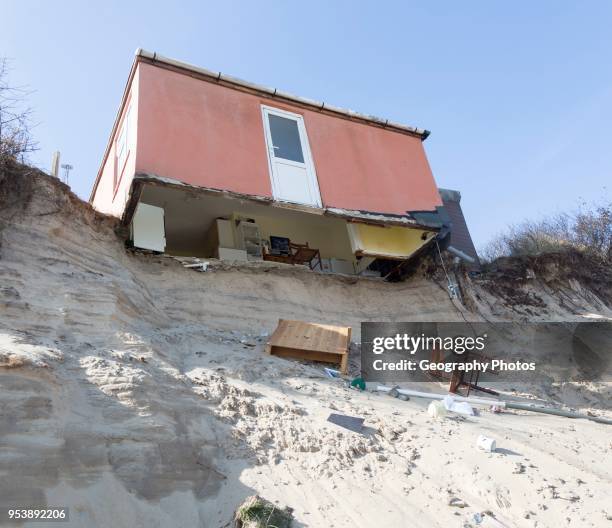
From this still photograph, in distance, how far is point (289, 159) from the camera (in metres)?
10.8

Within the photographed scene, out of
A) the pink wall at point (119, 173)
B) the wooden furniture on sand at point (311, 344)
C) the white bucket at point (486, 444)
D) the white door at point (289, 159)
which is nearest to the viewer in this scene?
the white bucket at point (486, 444)

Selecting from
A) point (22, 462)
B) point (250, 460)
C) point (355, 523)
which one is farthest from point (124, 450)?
point (355, 523)

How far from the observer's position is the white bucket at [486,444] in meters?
4.87

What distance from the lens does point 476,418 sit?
6.07m

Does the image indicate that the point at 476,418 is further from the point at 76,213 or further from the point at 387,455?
the point at 76,213

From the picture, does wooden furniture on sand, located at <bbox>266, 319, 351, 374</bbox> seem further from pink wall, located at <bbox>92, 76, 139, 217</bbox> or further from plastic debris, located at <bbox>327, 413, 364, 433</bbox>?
pink wall, located at <bbox>92, 76, 139, 217</bbox>

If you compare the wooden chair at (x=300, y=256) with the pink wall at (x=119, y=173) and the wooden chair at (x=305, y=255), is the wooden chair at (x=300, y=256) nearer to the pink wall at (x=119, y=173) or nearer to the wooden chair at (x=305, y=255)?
the wooden chair at (x=305, y=255)

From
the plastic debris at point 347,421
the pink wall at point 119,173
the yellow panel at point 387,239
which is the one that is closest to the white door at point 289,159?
the yellow panel at point 387,239

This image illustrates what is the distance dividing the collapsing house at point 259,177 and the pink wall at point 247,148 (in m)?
0.03

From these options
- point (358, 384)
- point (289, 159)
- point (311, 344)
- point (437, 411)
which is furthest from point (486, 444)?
point (289, 159)

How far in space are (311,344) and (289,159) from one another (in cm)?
471

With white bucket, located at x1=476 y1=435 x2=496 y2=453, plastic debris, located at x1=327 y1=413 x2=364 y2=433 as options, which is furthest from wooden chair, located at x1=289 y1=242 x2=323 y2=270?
Result: white bucket, located at x1=476 y1=435 x2=496 y2=453

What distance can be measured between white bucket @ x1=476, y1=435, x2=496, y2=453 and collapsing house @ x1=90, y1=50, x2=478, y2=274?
6037 millimetres

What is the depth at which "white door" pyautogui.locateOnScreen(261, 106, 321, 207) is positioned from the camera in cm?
1028
